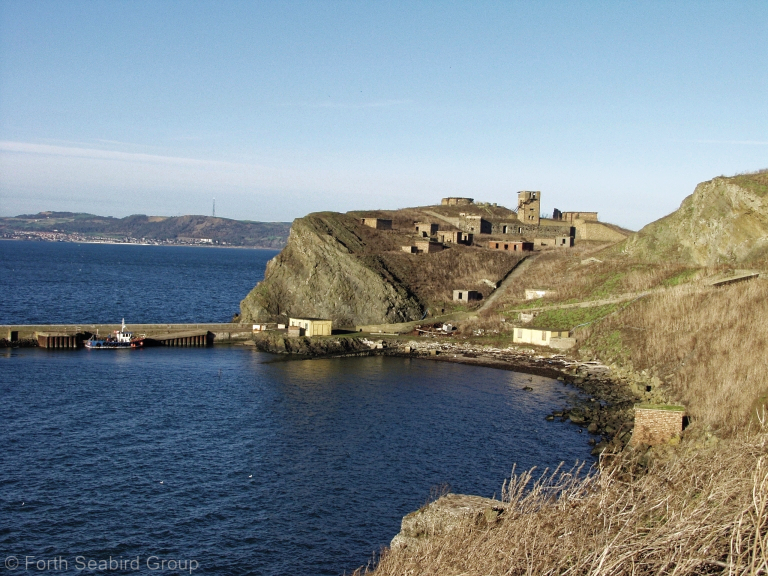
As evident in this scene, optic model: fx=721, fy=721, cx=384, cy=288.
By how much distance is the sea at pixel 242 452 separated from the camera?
1030 inches

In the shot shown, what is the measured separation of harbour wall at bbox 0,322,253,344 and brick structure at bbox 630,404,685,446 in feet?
160

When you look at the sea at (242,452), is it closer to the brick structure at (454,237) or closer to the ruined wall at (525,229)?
the brick structure at (454,237)

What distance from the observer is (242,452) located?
3691cm

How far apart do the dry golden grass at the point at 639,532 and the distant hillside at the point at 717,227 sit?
206ft

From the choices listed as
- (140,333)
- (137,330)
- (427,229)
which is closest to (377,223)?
(427,229)

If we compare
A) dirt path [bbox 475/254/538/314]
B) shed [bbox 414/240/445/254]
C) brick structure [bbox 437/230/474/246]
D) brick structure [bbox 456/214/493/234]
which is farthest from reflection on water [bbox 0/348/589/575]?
brick structure [bbox 456/214/493/234]

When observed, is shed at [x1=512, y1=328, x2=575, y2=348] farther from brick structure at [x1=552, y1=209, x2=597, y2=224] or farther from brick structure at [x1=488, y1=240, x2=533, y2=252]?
brick structure at [x1=552, y1=209, x2=597, y2=224]

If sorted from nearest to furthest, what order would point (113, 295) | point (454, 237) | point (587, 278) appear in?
point (587, 278) < point (454, 237) < point (113, 295)

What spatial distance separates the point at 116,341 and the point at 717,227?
2450 inches

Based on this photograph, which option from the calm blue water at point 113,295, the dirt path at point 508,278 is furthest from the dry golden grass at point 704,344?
the calm blue water at point 113,295

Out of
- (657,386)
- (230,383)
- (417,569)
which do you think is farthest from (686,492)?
(230,383)

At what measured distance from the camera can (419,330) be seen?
74.8 metres

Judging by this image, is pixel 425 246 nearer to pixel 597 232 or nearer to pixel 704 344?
pixel 597 232

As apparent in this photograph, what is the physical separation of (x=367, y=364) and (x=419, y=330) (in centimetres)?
1275
